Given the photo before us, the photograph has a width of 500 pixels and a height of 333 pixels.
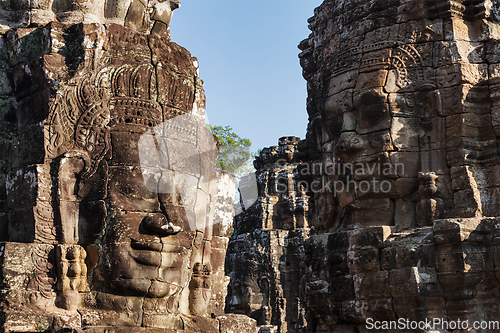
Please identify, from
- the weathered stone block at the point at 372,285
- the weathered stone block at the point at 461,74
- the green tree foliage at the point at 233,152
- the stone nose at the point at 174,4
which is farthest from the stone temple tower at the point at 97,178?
the green tree foliage at the point at 233,152

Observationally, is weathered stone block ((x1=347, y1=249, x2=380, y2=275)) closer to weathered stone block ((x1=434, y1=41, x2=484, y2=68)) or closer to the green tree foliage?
weathered stone block ((x1=434, y1=41, x2=484, y2=68))

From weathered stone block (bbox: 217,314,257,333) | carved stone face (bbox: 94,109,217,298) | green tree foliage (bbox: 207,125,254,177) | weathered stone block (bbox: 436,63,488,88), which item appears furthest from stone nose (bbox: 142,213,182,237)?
green tree foliage (bbox: 207,125,254,177)

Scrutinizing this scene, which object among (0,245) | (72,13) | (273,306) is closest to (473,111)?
(72,13)

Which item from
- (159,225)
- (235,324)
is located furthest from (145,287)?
(235,324)

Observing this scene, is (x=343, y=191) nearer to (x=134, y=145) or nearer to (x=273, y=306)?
(x=134, y=145)

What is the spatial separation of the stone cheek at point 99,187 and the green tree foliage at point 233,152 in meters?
22.3

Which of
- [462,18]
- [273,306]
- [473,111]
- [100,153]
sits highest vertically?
[462,18]

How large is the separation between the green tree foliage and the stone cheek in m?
22.3

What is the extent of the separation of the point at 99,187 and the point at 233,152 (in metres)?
24.4

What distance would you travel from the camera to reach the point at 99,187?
221 inches

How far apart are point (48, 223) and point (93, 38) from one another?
182 centimetres

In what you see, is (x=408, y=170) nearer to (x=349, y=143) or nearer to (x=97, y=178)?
(x=349, y=143)

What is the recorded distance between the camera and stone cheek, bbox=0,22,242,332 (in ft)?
17.5

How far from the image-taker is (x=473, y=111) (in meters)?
8.05
